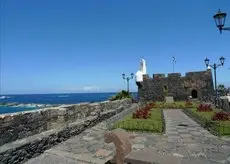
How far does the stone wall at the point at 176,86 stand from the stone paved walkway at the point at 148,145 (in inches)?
1071

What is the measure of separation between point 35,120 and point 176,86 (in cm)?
3152

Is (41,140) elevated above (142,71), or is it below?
below

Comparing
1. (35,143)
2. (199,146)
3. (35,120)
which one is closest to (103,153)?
(35,143)

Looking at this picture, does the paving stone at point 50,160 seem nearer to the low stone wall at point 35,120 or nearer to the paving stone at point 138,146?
the low stone wall at point 35,120

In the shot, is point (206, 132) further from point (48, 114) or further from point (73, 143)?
point (48, 114)

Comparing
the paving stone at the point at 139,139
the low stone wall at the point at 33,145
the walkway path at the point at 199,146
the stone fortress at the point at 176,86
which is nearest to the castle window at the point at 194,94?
the stone fortress at the point at 176,86

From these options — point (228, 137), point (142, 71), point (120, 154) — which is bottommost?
point (228, 137)

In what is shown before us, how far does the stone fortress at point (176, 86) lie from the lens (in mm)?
36375

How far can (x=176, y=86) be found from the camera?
1476 inches

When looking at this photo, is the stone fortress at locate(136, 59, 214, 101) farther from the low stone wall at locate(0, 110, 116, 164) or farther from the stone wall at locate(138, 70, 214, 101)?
the low stone wall at locate(0, 110, 116, 164)

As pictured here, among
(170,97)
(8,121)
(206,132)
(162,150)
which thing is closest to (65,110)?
(8,121)

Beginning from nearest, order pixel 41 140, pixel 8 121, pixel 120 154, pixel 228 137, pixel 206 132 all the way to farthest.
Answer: pixel 120 154 < pixel 8 121 < pixel 41 140 < pixel 228 137 < pixel 206 132

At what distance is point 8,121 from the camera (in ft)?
22.9

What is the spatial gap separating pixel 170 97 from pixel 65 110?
26.7 m
